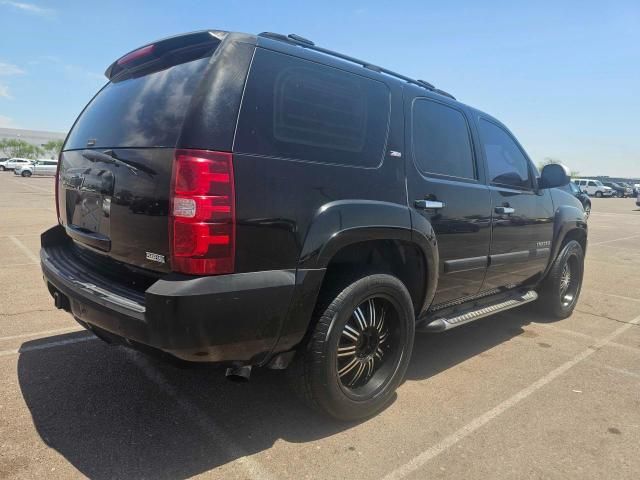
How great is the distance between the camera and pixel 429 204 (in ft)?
10.1

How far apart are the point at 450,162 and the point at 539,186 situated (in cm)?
161

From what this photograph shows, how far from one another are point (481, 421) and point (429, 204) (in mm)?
1406

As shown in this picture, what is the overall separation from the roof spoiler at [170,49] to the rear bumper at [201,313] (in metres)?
1.20

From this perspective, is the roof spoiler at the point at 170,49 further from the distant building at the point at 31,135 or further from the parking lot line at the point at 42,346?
the distant building at the point at 31,135

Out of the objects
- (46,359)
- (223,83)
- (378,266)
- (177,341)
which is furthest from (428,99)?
(46,359)

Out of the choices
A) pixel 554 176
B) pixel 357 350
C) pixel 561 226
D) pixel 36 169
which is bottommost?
pixel 36 169

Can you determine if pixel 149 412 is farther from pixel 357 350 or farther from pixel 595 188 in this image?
pixel 595 188

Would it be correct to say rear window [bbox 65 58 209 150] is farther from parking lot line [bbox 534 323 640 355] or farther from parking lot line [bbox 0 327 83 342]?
parking lot line [bbox 534 323 640 355]

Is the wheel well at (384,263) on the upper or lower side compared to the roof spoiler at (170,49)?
lower

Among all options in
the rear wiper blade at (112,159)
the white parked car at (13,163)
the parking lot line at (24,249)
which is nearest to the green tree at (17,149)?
the white parked car at (13,163)

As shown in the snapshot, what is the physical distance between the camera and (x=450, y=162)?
139 inches

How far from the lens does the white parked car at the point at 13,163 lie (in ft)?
161

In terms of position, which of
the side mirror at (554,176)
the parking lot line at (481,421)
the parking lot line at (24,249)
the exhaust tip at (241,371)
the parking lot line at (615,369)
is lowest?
the parking lot line at (24,249)

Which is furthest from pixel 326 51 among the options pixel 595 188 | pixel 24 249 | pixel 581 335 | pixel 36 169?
pixel 595 188
